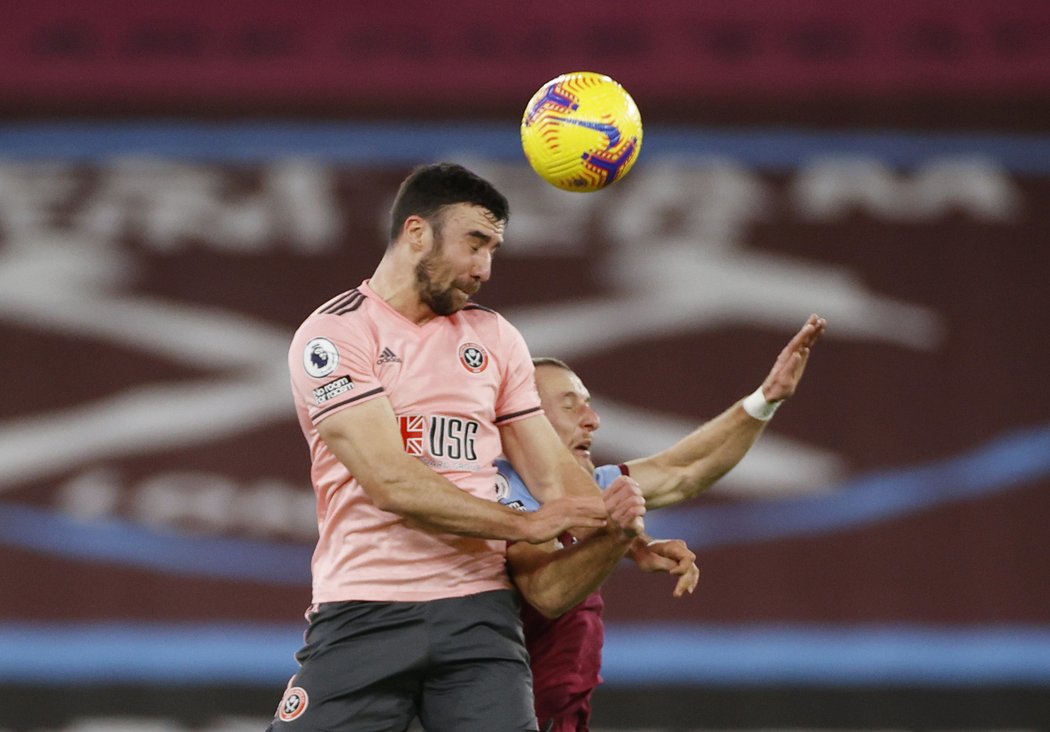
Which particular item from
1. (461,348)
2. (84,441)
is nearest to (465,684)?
(461,348)

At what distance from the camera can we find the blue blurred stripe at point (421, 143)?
8.76 meters

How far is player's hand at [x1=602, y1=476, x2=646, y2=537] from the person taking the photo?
13.3 ft

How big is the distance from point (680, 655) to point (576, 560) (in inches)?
176

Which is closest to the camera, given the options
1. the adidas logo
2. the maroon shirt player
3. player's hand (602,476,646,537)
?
player's hand (602,476,646,537)

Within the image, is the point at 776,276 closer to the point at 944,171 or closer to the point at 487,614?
the point at 944,171

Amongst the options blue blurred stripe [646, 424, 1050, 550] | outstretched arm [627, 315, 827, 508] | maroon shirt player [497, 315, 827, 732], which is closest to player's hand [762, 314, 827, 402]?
maroon shirt player [497, 315, 827, 732]

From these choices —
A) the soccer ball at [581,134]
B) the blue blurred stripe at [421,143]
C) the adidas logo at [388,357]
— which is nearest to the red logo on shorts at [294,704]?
the adidas logo at [388,357]

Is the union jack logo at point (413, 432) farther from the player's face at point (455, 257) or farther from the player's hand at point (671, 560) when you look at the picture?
the player's hand at point (671, 560)

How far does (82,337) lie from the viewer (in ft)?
28.9

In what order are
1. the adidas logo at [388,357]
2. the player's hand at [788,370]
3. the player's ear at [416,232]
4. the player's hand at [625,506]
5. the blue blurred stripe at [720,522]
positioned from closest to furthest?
the player's hand at [625,506] < the adidas logo at [388,357] < the player's ear at [416,232] < the player's hand at [788,370] < the blue blurred stripe at [720,522]

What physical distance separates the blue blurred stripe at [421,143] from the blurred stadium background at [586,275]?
0.02 meters

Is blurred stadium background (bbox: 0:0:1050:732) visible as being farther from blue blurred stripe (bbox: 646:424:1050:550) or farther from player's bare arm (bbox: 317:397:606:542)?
player's bare arm (bbox: 317:397:606:542)

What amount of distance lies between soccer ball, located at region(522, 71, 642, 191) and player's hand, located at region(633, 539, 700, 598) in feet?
3.87

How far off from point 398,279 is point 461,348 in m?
0.28
